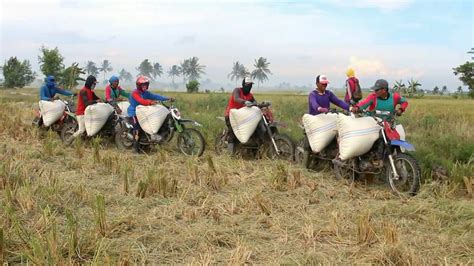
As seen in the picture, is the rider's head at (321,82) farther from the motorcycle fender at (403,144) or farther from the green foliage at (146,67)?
the green foliage at (146,67)

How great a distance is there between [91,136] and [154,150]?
145 cm

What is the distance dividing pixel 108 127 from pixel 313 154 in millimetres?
4573

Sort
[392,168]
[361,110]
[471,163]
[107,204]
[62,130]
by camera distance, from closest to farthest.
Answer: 1. [107,204]
2. [392,168]
3. [361,110]
4. [471,163]
5. [62,130]

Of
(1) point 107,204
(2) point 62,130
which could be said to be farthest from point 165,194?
(2) point 62,130

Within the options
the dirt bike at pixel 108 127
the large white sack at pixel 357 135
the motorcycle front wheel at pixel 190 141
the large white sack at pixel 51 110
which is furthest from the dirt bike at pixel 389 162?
the large white sack at pixel 51 110

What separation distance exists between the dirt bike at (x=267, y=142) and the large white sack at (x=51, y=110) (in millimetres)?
4175

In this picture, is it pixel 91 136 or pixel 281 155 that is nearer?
pixel 281 155

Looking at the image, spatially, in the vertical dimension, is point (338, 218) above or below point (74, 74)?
below

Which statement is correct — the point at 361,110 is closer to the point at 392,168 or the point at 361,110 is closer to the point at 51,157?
the point at 392,168

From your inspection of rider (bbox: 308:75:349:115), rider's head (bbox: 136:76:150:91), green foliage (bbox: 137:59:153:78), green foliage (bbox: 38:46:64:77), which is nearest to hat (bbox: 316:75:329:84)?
rider (bbox: 308:75:349:115)

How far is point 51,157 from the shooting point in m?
7.91

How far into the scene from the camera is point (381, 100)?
6395mm

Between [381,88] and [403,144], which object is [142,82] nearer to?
[381,88]

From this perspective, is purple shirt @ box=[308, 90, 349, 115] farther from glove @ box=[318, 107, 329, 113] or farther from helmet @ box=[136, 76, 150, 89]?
helmet @ box=[136, 76, 150, 89]
